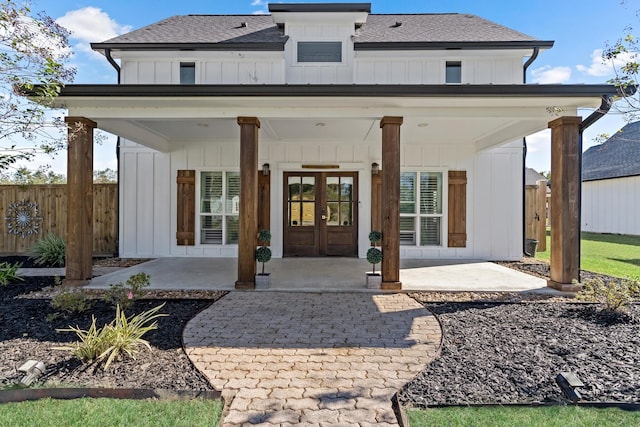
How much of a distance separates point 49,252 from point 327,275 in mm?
6353

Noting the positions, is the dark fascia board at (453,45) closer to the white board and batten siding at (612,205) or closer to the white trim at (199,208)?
the white trim at (199,208)

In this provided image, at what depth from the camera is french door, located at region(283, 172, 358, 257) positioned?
8.84 m

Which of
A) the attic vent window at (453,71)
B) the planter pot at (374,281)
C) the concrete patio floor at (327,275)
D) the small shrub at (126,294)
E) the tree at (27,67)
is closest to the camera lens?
the tree at (27,67)

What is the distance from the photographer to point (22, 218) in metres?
8.89

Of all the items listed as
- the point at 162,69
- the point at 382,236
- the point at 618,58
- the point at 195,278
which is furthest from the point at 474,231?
the point at 162,69

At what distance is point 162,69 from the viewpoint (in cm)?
891

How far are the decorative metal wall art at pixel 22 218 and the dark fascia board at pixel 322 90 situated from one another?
5.23m

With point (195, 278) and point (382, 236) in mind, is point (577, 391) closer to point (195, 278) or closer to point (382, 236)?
point (382, 236)

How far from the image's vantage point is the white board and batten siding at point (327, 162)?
875 cm

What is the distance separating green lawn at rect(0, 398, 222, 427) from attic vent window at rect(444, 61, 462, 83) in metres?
8.98

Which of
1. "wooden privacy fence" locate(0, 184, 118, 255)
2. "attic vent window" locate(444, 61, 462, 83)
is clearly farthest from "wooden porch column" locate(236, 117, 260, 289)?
"attic vent window" locate(444, 61, 462, 83)

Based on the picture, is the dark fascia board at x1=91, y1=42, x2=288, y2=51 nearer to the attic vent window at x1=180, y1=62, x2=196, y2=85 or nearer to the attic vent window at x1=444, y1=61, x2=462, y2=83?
the attic vent window at x1=180, y1=62, x2=196, y2=85

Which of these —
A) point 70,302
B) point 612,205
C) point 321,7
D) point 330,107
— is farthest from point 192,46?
point 612,205

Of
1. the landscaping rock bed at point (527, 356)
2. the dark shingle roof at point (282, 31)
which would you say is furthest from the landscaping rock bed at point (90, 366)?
the dark shingle roof at point (282, 31)
